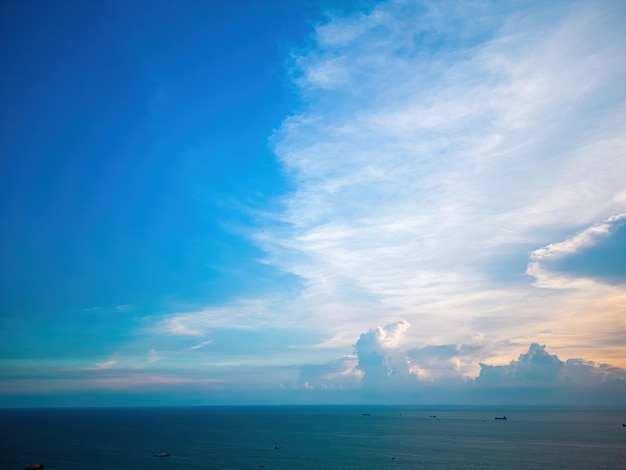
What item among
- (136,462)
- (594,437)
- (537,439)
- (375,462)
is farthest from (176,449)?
(594,437)

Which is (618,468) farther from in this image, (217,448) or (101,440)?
(101,440)

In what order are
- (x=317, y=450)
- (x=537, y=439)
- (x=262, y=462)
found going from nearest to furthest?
(x=262, y=462)
(x=317, y=450)
(x=537, y=439)

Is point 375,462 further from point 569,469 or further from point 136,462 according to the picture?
point 136,462

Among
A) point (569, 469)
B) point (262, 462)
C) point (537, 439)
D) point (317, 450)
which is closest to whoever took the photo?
point (569, 469)

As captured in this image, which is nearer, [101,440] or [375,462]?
[375,462]

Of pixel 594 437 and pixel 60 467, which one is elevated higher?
pixel 60 467

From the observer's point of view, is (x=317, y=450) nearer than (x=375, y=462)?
No

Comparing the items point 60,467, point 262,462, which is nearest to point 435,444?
point 262,462

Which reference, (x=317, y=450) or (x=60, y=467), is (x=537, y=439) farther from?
(x=60, y=467)

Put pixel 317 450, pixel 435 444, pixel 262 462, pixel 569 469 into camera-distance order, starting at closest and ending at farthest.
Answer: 1. pixel 569 469
2. pixel 262 462
3. pixel 317 450
4. pixel 435 444
